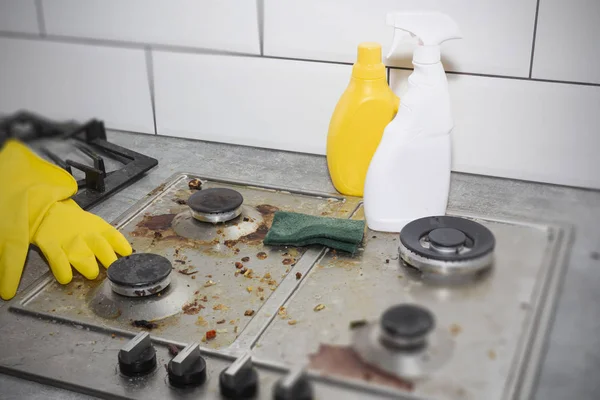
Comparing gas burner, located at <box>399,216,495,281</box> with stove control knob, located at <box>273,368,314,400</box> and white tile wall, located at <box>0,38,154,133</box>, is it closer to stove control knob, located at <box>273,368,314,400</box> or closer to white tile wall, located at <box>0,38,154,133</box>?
stove control knob, located at <box>273,368,314,400</box>

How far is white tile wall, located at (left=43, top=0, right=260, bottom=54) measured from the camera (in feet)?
3.76

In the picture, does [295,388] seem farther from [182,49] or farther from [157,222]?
[182,49]

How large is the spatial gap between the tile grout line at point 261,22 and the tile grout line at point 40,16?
351 millimetres

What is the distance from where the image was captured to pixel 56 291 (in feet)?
2.76

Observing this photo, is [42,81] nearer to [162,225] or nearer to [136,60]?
[162,225]

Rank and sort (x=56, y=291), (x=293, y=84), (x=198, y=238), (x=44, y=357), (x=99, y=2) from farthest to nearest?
1. (x=99, y=2)
2. (x=293, y=84)
3. (x=198, y=238)
4. (x=56, y=291)
5. (x=44, y=357)

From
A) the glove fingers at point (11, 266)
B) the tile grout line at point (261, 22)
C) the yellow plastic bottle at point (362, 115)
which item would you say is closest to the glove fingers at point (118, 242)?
the glove fingers at point (11, 266)

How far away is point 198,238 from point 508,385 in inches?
19.3

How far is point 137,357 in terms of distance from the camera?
0.67m

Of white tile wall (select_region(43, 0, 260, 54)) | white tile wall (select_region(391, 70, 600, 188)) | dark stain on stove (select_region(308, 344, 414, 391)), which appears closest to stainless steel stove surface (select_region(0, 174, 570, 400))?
dark stain on stove (select_region(308, 344, 414, 391))

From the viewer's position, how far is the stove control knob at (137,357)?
2.19 ft

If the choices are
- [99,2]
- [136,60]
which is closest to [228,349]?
[136,60]

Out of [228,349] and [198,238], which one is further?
[198,238]

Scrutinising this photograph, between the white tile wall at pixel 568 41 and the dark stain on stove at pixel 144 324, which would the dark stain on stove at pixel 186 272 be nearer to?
the dark stain on stove at pixel 144 324
